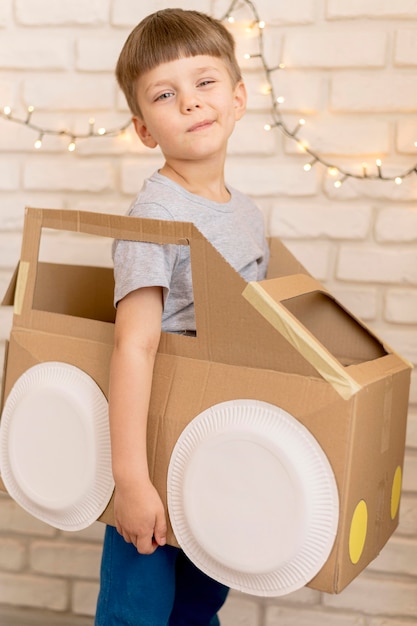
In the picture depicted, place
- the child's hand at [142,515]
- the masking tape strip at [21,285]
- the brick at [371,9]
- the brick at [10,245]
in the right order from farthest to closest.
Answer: the brick at [10,245], the brick at [371,9], the masking tape strip at [21,285], the child's hand at [142,515]

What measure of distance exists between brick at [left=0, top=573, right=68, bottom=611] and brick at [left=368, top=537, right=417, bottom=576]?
684 millimetres

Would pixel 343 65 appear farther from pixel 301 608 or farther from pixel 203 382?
pixel 301 608

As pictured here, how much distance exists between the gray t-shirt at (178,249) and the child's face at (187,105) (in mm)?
63

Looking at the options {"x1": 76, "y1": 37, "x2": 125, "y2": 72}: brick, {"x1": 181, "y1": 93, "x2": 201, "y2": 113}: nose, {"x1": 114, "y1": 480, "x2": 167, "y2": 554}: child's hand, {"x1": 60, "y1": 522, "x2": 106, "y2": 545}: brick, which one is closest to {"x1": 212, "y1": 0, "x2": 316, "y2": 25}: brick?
{"x1": 76, "y1": 37, "x2": 125, "y2": 72}: brick

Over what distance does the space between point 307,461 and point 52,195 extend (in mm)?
931

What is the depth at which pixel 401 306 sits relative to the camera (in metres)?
1.47

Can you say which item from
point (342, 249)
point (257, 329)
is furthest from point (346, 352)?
point (342, 249)

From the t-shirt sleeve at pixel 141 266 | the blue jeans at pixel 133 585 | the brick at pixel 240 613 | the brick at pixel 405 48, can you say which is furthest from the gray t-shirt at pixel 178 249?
the brick at pixel 240 613

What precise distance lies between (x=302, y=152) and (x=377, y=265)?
26 centimetres

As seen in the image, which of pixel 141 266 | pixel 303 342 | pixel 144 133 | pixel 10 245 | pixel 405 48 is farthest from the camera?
pixel 10 245

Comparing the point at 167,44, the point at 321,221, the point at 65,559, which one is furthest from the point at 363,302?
the point at 65,559

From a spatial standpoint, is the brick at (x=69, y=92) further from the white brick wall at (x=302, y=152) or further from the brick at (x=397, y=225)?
the brick at (x=397, y=225)

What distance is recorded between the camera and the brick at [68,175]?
1.57m

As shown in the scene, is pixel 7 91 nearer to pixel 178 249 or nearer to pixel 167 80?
pixel 167 80
